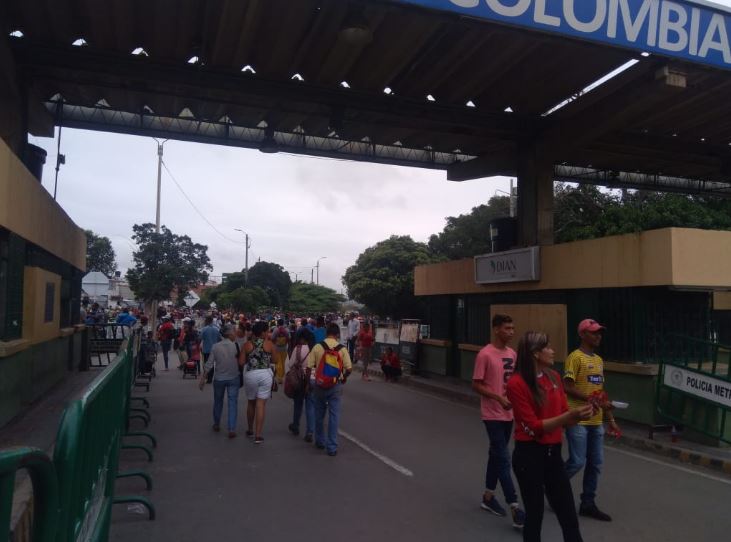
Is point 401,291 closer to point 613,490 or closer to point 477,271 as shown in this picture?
point 477,271

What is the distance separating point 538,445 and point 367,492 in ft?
9.32

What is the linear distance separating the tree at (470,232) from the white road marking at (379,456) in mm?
30101

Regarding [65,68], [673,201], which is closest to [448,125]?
[65,68]

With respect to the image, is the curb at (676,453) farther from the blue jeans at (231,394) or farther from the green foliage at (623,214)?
the green foliage at (623,214)

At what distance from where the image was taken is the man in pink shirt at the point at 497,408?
5.65 metres

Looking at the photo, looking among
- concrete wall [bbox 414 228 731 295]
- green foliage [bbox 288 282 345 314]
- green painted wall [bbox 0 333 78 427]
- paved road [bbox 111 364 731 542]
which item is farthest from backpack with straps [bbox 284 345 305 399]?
green foliage [bbox 288 282 345 314]

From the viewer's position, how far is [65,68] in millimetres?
11422

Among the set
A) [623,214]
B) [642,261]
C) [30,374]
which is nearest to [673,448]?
[642,261]

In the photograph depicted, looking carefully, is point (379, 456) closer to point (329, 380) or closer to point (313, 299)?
point (329, 380)

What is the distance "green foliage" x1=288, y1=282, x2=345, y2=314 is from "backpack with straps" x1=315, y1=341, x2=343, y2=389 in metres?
51.9

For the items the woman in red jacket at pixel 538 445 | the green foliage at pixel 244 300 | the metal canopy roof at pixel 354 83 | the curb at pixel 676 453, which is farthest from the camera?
the green foliage at pixel 244 300

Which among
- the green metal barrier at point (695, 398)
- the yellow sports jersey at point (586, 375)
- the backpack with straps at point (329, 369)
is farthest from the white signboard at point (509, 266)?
the yellow sports jersey at point (586, 375)

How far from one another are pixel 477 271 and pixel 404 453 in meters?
7.72

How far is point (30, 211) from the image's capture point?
969 centimetres
